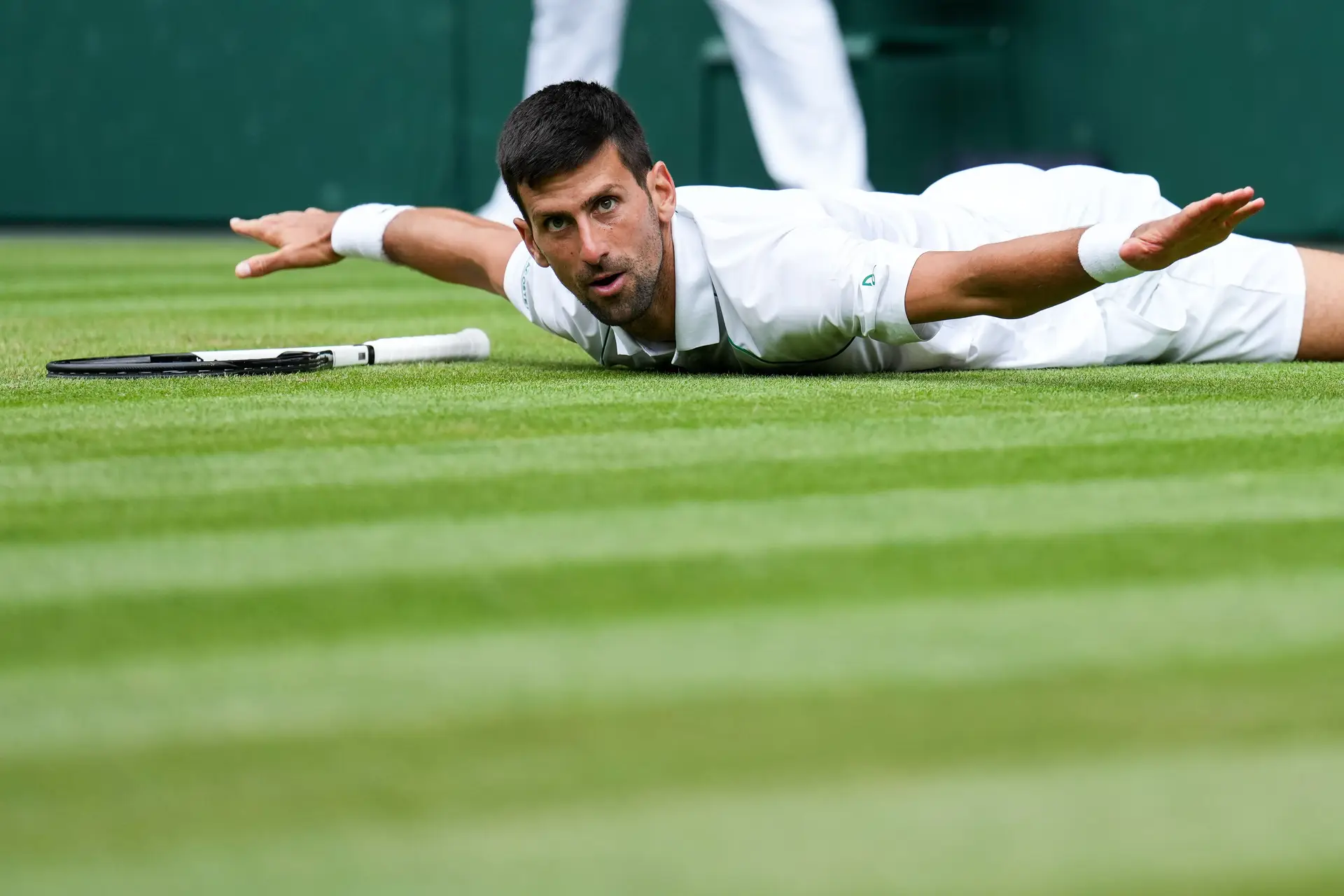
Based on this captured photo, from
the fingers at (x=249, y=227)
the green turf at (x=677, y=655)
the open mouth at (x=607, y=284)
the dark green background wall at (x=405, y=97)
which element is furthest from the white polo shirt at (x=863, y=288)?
the dark green background wall at (x=405, y=97)

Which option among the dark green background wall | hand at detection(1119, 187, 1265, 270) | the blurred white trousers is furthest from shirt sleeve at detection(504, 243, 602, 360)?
the dark green background wall

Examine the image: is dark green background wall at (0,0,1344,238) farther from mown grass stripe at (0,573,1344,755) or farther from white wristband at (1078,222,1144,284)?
mown grass stripe at (0,573,1344,755)

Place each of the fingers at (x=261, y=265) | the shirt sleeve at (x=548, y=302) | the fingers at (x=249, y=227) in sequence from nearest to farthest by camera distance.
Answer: the shirt sleeve at (x=548, y=302)
the fingers at (x=261, y=265)
the fingers at (x=249, y=227)

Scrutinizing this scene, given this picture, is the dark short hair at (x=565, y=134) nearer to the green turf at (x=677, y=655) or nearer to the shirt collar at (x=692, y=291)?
the shirt collar at (x=692, y=291)

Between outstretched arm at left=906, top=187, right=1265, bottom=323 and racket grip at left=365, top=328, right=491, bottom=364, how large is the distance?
1367 mm

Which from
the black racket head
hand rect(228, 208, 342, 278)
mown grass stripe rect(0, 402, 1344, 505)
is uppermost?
hand rect(228, 208, 342, 278)

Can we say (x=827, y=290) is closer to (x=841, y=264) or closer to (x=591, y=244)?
(x=841, y=264)

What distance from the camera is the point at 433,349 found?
13.6 feet

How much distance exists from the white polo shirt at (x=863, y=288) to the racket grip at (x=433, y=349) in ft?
0.96

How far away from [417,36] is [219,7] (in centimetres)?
117

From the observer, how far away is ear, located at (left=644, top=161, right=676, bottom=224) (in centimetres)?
345

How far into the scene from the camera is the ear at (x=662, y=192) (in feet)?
11.3

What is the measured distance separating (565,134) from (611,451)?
3.04 ft

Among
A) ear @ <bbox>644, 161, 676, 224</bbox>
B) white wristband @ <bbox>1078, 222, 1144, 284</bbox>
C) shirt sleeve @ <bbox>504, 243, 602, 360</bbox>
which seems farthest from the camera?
shirt sleeve @ <bbox>504, 243, 602, 360</bbox>
